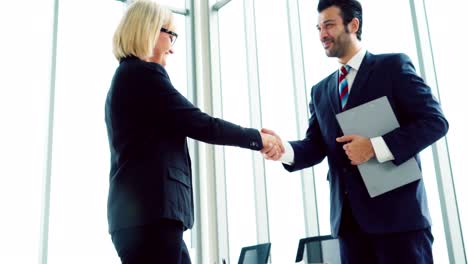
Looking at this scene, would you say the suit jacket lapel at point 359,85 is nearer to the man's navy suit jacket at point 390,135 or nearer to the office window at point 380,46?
the man's navy suit jacket at point 390,135

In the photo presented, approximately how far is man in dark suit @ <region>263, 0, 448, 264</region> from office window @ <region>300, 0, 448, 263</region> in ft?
3.17

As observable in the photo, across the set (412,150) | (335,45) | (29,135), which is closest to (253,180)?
(29,135)

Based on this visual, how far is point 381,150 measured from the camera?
1596mm

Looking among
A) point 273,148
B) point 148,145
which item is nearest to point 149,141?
point 148,145

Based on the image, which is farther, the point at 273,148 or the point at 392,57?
the point at 273,148

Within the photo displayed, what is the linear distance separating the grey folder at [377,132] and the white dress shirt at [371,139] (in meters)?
0.03

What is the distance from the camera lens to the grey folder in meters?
1.58

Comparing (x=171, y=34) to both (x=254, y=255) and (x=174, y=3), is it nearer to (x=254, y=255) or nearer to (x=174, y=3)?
(x=254, y=255)

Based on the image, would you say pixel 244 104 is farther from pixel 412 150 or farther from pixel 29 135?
pixel 412 150

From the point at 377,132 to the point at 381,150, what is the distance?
10 cm

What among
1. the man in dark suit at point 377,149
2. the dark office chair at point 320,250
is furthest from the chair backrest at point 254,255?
the man in dark suit at point 377,149

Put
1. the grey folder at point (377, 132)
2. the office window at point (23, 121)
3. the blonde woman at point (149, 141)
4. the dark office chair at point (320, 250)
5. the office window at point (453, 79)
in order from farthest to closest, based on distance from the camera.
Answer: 1. the office window at point (23, 121)
2. the office window at point (453, 79)
3. the dark office chair at point (320, 250)
4. the grey folder at point (377, 132)
5. the blonde woman at point (149, 141)

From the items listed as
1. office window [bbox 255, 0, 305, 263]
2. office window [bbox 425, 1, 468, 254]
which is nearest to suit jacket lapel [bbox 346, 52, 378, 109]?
office window [bbox 425, 1, 468, 254]

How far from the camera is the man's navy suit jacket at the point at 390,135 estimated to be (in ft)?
5.08
